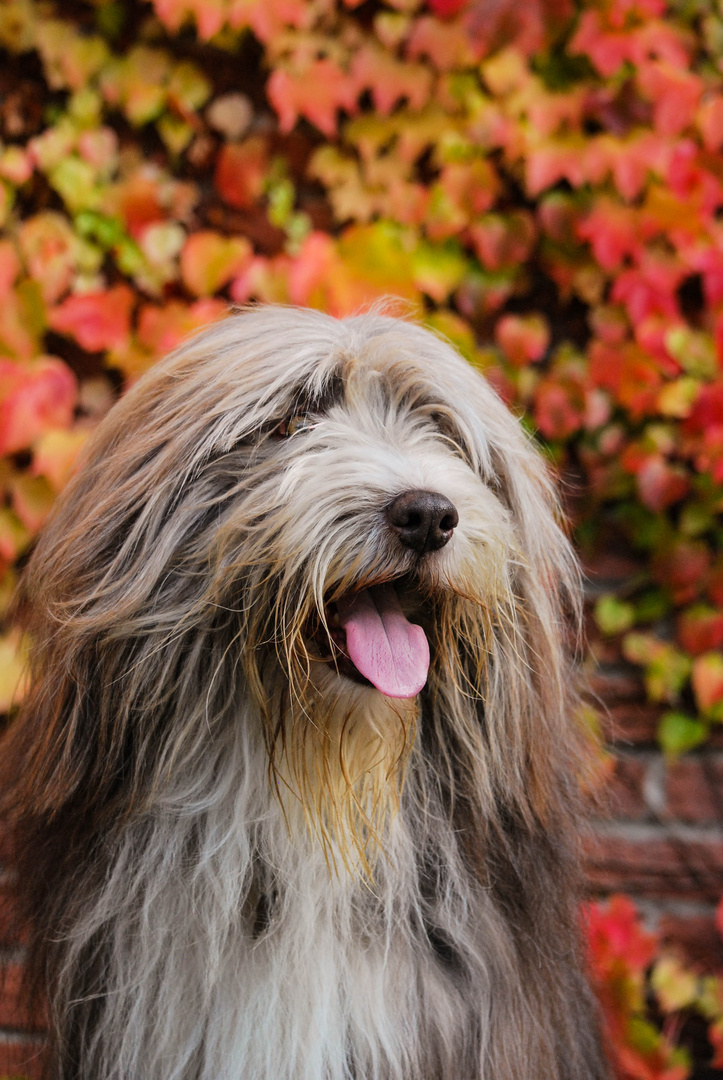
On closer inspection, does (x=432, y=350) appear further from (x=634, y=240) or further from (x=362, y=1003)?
(x=634, y=240)

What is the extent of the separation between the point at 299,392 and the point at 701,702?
1.55m

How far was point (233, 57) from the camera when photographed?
8.57 feet

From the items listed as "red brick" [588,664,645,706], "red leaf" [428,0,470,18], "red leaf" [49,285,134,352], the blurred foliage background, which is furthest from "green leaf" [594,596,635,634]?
"red leaf" [428,0,470,18]

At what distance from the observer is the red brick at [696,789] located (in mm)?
2592

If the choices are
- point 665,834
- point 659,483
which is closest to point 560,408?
point 659,483

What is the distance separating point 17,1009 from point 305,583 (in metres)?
0.94

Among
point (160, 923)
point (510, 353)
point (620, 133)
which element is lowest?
point (160, 923)

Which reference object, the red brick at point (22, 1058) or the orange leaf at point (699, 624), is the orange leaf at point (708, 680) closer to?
the orange leaf at point (699, 624)

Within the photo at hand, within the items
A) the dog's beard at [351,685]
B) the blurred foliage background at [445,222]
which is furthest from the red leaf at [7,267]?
the dog's beard at [351,685]

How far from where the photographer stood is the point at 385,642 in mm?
1354

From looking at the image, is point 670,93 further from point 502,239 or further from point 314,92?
point 314,92

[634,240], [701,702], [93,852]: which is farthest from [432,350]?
[701,702]

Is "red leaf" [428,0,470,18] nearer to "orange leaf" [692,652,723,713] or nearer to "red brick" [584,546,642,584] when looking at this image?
"red brick" [584,546,642,584]

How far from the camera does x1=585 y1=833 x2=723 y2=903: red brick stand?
259cm
